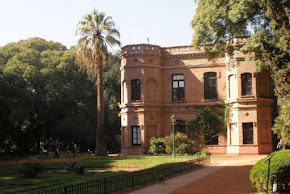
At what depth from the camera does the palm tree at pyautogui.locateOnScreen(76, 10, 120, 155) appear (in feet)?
109

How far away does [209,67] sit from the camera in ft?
116

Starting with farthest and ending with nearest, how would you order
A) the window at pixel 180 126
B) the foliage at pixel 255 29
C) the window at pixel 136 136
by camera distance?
the window at pixel 180 126
the window at pixel 136 136
the foliage at pixel 255 29

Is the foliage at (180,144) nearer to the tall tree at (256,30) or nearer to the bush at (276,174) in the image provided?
the tall tree at (256,30)

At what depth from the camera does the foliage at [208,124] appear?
34.6 meters

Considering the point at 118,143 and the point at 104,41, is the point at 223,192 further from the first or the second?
the point at 118,143

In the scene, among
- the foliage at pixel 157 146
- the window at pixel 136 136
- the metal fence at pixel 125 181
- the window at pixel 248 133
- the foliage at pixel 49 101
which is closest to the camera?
the metal fence at pixel 125 181

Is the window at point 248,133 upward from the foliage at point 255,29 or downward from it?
downward

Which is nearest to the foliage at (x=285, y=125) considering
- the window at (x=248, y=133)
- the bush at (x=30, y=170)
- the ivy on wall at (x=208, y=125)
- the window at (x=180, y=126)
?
the window at (x=248, y=133)

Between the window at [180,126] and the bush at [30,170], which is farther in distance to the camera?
the window at [180,126]

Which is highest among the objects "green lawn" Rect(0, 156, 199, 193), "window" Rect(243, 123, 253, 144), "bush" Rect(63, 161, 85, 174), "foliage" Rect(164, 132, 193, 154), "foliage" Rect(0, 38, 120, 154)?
"foliage" Rect(0, 38, 120, 154)

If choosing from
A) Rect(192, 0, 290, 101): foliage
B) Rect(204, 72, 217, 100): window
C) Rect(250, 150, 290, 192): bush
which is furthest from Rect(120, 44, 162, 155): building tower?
Rect(250, 150, 290, 192): bush

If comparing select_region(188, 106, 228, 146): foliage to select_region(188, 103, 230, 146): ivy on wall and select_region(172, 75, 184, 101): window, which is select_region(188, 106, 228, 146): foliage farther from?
select_region(172, 75, 184, 101): window

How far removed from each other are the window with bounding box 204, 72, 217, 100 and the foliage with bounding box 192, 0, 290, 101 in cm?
1120

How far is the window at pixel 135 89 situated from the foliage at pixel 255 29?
40.2ft
